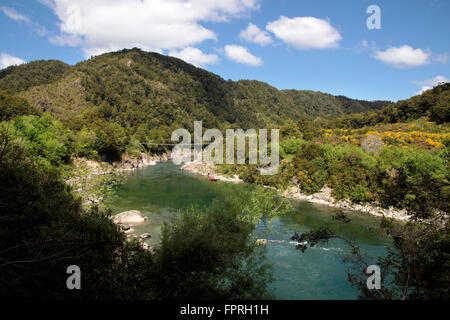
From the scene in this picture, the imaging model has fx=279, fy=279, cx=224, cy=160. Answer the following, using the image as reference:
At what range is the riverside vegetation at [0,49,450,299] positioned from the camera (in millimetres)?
Answer: 6711

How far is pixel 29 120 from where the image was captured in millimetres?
30609

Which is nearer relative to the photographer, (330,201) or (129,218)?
(129,218)

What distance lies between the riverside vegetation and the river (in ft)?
4.43

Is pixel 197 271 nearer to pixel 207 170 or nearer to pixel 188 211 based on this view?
pixel 188 211

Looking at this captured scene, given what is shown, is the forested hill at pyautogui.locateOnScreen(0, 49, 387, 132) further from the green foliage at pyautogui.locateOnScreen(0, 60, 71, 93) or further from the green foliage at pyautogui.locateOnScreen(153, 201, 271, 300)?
the green foliage at pyautogui.locateOnScreen(153, 201, 271, 300)

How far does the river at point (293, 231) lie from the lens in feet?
39.2

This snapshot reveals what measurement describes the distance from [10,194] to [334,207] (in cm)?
2593

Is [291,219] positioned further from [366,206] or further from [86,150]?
[86,150]

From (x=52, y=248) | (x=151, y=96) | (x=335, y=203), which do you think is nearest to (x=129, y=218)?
(x=52, y=248)

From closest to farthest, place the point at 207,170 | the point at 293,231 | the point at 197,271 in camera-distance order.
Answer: the point at 197,271, the point at 293,231, the point at 207,170

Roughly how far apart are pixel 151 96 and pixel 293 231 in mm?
104245

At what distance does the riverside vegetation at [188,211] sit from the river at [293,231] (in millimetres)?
1350

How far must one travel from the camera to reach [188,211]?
44.3ft

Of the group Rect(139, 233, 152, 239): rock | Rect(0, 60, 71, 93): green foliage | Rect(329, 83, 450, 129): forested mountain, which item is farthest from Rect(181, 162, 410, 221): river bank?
Rect(0, 60, 71, 93): green foliage
